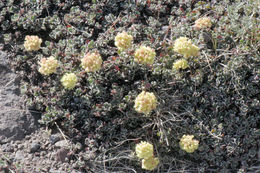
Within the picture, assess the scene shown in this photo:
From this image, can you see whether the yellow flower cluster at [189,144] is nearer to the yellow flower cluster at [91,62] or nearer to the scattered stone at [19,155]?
the yellow flower cluster at [91,62]

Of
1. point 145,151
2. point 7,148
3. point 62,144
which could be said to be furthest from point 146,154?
point 7,148

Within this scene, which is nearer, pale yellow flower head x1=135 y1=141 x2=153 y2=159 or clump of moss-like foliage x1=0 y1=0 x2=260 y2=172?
pale yellow flower head x1=135 y1=141 x2=153 y2=159

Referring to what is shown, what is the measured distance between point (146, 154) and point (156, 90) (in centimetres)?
90

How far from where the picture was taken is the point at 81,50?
3738mm

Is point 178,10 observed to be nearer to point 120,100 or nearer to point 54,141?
point 120,100

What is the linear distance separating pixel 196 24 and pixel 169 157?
1.73 meters

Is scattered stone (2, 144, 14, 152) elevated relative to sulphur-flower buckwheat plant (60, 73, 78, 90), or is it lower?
lower

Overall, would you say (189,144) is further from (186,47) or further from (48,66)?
(48,66)

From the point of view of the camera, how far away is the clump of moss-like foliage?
3.45 metres

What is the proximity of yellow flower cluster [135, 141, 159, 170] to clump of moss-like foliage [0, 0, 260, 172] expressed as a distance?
275 millimetres

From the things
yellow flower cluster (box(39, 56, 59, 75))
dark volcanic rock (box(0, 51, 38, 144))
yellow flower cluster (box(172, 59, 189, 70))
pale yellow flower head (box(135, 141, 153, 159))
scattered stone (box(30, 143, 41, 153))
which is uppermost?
yellow flower cluster (box(39, 56, 59, 75))

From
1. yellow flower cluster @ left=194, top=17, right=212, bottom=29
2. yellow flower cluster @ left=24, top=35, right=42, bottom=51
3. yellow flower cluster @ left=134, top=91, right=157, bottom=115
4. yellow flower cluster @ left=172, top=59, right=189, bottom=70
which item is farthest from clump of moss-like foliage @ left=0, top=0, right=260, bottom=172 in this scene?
yellow flower cluster @ left=134, top=91, right=157, bottom=115

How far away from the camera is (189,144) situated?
3230mm

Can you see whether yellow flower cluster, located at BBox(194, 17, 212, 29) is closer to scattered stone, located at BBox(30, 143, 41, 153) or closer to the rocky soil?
the rocky soil
